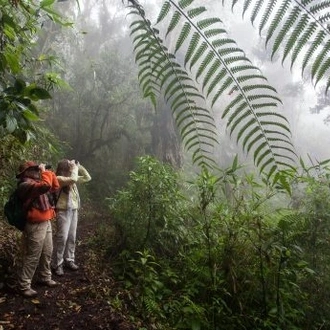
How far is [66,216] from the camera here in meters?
4.87

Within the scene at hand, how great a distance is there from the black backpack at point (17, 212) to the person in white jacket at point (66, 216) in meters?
0.93

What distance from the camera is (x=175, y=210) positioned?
547 cm

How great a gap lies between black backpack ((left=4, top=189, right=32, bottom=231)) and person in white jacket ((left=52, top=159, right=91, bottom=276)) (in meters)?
0.93

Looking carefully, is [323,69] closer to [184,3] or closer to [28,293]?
[184,3]

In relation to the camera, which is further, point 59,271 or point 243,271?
point 59,271

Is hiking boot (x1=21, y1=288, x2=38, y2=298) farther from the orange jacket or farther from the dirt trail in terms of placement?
the orange jacket

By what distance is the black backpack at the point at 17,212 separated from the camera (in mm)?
3875

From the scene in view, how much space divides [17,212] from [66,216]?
104 centimetres

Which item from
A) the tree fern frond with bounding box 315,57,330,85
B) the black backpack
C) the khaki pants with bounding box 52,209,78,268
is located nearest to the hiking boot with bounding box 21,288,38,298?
the black backpack

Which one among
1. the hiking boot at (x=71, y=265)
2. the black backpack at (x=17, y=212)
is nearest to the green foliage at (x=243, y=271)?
the hiking boot at (x=71, y=265)

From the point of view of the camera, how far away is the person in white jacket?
4801 millimetres

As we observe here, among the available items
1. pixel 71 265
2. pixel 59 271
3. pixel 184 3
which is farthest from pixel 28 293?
pixel 184 3

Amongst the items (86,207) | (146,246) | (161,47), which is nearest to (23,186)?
(146,246)

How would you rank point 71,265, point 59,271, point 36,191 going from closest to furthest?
point 36,191 < point 59,271 < point 71,265
